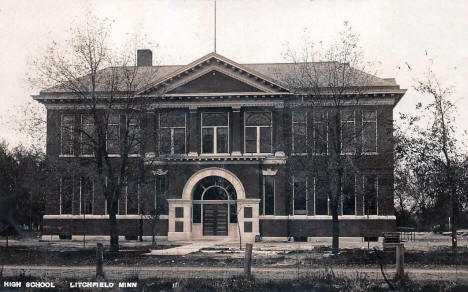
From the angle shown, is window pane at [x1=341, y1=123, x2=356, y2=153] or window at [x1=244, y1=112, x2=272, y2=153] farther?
window at [x1=244, y1=112, x2=272, y2=153]

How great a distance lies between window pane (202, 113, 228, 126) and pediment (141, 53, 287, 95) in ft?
4.88

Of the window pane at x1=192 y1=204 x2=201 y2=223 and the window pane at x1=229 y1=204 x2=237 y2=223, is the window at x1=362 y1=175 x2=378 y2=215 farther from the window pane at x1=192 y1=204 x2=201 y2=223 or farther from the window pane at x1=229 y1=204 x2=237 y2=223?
the window pane at x1=192 y1=204 x2=201 y2=223

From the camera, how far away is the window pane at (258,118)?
3531cm

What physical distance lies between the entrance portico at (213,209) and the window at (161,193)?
821mm

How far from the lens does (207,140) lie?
35594mm

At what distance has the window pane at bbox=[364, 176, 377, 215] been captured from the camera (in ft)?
112

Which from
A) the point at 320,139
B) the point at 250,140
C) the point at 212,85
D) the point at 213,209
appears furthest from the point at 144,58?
the point at 320,139

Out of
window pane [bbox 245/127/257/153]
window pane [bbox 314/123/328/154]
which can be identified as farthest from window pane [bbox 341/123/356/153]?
window pane [bbox 245/127/257/153]

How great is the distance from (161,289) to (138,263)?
282 inches

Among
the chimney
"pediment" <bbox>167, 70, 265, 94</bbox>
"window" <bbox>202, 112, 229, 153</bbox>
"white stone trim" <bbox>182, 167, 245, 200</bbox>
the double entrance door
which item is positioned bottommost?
the double entrance door

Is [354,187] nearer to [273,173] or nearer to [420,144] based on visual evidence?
[273,173]

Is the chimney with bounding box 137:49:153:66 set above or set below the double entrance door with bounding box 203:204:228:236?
above

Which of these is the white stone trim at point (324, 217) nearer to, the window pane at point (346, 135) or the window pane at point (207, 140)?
the window pane at point (207, 140)

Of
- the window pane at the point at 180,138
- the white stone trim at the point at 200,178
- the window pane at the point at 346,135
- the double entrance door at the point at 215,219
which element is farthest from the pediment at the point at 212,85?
the window pane at the point at 346,135
